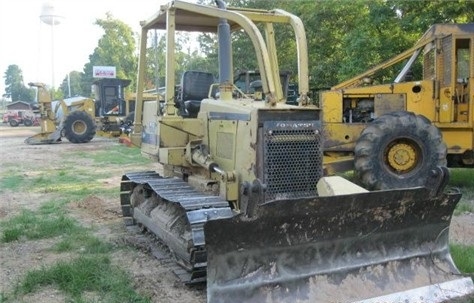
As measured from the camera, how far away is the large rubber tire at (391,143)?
8.45 m

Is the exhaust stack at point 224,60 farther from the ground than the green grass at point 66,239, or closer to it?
farther from the ground

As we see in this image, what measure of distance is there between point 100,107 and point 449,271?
71.6 feet

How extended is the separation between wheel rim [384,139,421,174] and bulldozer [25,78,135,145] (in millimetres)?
16553

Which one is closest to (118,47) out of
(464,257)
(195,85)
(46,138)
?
(46,138)

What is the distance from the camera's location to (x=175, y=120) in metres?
6.07

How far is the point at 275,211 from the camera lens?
12.9ft

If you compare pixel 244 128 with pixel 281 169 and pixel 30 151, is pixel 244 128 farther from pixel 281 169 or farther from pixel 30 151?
pixel 30 151

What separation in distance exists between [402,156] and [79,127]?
17253 millimetres

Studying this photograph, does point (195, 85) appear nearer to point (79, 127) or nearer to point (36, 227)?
point (36, 227)

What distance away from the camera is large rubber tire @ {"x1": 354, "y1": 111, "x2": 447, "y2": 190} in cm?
845

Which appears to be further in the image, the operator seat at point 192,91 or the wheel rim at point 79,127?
the wheel rim at point 79,127

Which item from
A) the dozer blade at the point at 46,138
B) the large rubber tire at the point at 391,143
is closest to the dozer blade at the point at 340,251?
the large rubber tire at the point at 391,143

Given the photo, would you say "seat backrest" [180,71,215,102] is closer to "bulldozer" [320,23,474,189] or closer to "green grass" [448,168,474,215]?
"bulldozer" [320,23,474,189]

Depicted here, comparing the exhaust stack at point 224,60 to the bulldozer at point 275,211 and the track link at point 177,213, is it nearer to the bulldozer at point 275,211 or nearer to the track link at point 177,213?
the bulldozer at point 275,211
